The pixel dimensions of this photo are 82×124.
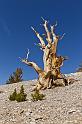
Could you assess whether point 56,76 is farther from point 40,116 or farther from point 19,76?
point 19,76

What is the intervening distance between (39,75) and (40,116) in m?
10.2

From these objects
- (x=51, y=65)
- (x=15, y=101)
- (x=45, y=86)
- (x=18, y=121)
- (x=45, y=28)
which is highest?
(x=45, y=28)

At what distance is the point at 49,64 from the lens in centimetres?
2319

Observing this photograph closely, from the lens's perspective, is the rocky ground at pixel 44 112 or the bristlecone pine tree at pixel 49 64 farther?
the bristlecone pine tree at pixel 49 64

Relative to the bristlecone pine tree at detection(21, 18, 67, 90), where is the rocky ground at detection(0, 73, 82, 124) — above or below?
below

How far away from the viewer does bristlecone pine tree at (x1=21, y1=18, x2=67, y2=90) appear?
22.5 m

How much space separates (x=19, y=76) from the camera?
36.6m

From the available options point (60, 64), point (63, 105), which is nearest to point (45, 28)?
point (60, 64)

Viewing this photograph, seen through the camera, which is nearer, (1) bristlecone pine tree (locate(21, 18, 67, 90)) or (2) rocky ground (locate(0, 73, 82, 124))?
(2) rocky ground (locate(0, 73, 82, 124))

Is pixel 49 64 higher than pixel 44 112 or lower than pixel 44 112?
higher

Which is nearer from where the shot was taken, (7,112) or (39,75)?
(7,112)

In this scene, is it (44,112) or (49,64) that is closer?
(44,112)

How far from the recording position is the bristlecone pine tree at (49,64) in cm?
2248

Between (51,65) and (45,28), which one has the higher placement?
(45,28)
